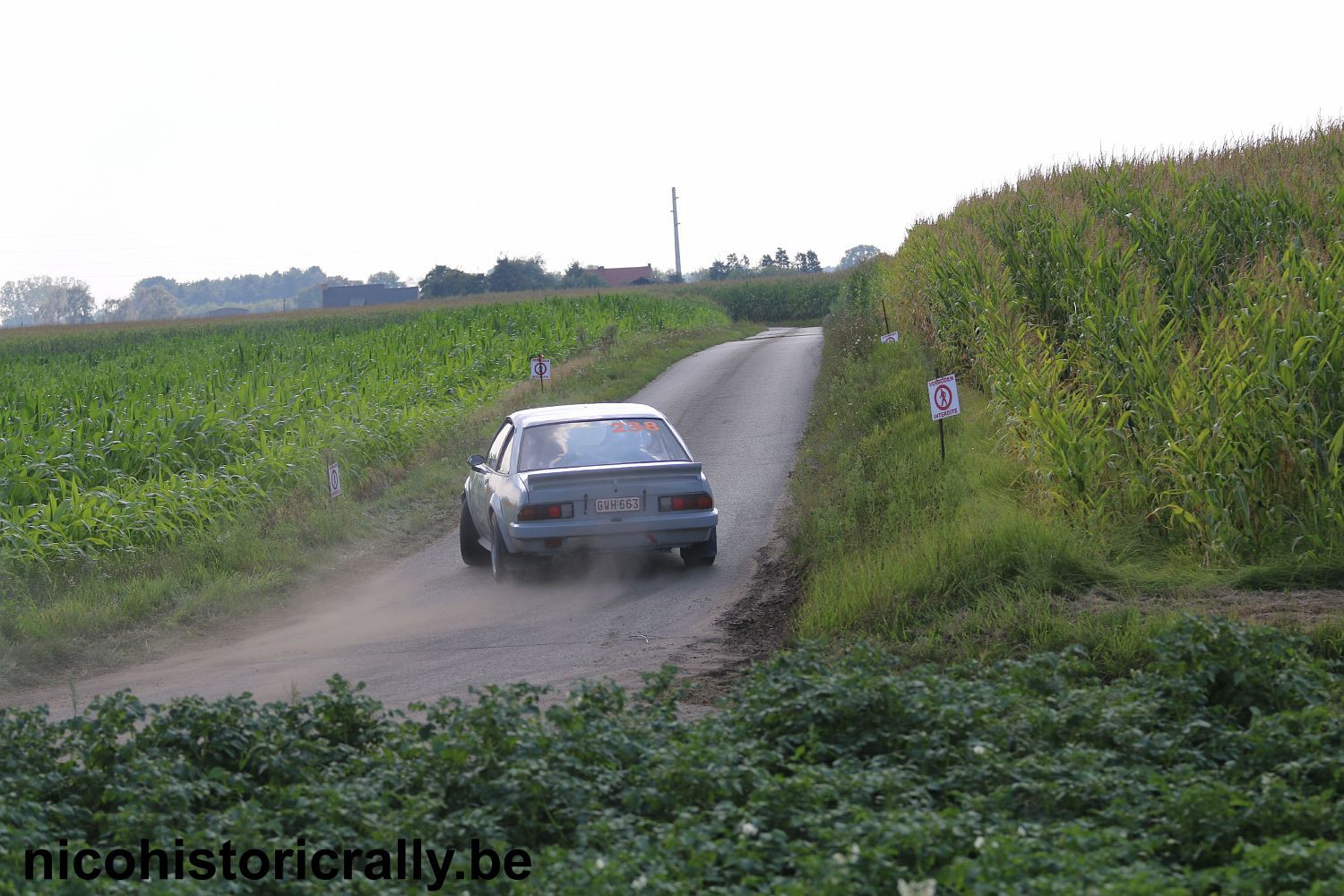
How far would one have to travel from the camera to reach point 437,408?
888 inches

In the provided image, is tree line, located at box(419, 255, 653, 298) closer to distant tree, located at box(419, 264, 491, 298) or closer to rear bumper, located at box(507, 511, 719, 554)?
distant tree, located at box(419, 264, 491, 298)

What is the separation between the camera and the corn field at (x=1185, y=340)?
884 cm

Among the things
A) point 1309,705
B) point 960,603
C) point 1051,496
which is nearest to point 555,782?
point 1309,705

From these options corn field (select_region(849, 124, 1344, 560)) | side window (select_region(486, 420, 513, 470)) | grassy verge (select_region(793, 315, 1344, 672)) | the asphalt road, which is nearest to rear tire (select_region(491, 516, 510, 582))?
the asphalt road

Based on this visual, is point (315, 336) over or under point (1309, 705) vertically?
over

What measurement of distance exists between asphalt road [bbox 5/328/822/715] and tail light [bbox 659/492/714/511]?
639 mm

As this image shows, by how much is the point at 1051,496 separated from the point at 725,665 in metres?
3.63

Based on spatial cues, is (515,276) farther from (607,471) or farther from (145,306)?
(607,471)

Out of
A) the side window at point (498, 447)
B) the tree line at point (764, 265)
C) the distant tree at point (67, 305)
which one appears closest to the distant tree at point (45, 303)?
the distant tree at point (67, 305)

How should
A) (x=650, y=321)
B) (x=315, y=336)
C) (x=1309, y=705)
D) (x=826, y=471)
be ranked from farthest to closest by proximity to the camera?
(x=650, y=321), (x=315, y=336), (x=826, y=471), (x=1309, y=705)

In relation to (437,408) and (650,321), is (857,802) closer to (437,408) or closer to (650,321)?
(437,408)

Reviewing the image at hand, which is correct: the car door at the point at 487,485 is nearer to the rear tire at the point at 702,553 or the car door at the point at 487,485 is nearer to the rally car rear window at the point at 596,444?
the rally car rear window at the point at 596,444

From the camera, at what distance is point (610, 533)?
10773 millimetres

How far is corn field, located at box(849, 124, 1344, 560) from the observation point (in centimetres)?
884
